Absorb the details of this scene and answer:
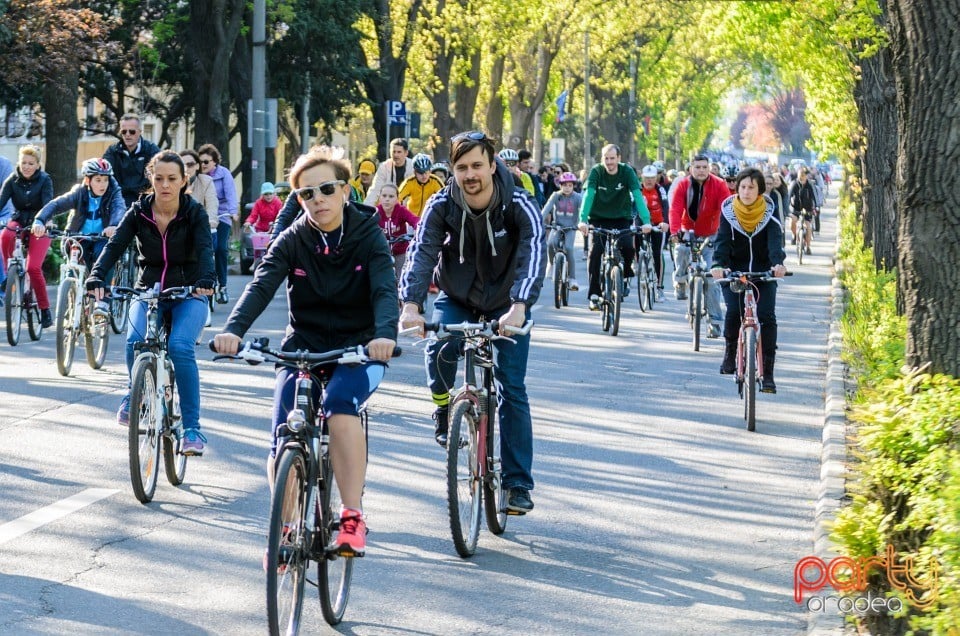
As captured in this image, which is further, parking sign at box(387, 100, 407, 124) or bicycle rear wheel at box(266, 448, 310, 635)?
parking sign at box(387, 100, 407, 124)

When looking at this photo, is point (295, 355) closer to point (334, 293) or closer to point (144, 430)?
point (334, 293)

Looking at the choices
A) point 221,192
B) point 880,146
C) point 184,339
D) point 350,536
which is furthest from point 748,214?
point 880,146

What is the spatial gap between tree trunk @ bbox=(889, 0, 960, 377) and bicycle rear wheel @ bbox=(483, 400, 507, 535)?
2.40 m

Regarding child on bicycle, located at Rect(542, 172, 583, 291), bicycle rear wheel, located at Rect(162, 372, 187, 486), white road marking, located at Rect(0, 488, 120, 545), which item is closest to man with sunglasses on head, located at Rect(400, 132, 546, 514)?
bicycle rear wheel, located at Rect(162, 372, 187, 486)

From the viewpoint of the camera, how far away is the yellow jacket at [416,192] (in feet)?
60.2

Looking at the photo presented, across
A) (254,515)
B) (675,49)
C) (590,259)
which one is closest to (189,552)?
(254,515)

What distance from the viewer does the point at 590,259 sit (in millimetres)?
19078

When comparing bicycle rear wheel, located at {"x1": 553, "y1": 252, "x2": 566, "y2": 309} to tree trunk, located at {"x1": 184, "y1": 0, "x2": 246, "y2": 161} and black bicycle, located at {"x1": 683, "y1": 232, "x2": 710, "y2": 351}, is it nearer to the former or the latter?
black bicycle, located at {"x1": 683, "y1": 232, "x2": 710, "y2": 351}

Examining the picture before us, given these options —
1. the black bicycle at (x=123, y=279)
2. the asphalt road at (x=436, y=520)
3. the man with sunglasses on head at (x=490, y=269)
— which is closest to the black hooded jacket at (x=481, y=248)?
the man with sunglasses on head at (x=490, y=269)

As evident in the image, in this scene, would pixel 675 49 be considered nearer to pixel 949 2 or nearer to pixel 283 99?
pixel 283 99

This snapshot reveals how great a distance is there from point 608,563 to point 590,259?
11.4m

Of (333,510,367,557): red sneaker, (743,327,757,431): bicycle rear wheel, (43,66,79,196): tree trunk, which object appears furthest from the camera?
(43,66,79,196): tree trunk

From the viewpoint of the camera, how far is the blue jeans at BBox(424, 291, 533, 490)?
8086 millimetres

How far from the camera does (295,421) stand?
604cm
